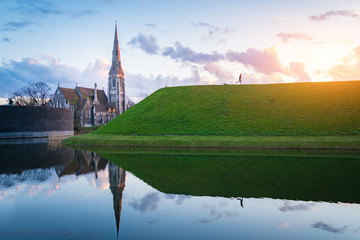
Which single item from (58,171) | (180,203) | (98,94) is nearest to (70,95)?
(98,94)

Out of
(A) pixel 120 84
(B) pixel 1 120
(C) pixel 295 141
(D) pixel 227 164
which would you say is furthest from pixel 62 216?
(A) pixel 120 84

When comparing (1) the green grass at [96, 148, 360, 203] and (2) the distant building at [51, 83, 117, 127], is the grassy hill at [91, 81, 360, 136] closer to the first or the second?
(1) the green grass at [96, 148, 360, 203]

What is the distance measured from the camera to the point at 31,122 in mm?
54625

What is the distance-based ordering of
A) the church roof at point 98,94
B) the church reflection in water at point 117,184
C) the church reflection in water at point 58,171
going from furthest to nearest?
the church roof at point 98,94 → the church reflection in water at point 58,171 → the church reflection in water at point 117,184

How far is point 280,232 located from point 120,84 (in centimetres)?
11928

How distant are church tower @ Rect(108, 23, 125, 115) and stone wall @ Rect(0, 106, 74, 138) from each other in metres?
59.7

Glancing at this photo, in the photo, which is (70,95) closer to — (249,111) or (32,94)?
(32,94)

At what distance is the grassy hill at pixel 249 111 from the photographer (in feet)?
132

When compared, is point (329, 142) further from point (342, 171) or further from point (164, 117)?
point (164, 117)

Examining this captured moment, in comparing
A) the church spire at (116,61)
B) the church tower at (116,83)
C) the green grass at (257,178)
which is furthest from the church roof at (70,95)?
the green grass at (257,178)

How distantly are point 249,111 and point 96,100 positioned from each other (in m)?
78.3

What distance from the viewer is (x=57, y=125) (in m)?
59.2

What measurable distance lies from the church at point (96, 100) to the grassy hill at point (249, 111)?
40196 millimetres

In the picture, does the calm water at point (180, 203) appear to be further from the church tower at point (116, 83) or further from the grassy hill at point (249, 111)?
the church tower at point (116, 83)
